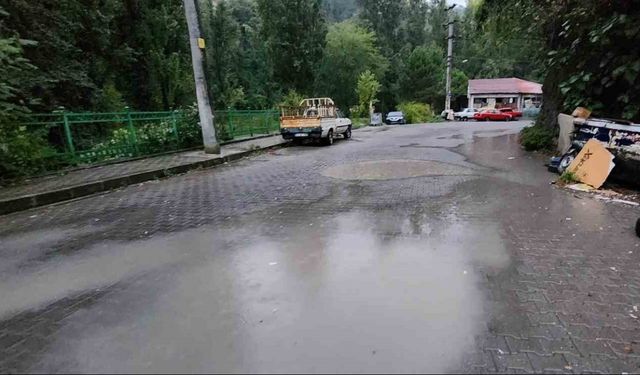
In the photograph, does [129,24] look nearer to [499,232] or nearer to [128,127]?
[128,127]

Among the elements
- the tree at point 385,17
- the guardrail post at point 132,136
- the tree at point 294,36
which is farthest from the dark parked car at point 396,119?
the guardrail post at point 132,136

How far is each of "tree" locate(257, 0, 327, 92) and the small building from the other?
25217 mm

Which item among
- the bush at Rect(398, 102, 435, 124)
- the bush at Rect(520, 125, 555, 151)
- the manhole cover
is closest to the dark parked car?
the bush at Rect(398, 102, 435, 124)

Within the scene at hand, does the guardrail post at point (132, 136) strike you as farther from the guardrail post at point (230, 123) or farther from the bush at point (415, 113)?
the bush at point (415, 113)

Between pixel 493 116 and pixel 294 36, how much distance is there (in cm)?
2223

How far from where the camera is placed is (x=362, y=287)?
3564mm

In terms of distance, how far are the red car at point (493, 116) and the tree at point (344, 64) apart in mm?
13441

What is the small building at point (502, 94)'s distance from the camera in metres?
51.5

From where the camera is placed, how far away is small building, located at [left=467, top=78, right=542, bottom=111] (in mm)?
51469

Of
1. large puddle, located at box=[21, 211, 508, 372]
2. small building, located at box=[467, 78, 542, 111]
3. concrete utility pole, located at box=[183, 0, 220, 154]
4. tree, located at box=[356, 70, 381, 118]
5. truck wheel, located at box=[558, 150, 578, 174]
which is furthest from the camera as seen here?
small building, located at box=[467, 78, 542, 111]

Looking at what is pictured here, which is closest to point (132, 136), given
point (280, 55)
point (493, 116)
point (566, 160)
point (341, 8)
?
point (566, 160)

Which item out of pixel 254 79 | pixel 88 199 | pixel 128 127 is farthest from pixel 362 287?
pixel 254 79

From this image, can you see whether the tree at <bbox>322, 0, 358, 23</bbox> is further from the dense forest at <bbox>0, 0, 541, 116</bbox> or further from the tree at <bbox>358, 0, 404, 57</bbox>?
the tree at <bbox>358, 0, 404, 57</bbox>

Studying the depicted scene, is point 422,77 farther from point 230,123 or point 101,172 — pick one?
point 101,172
